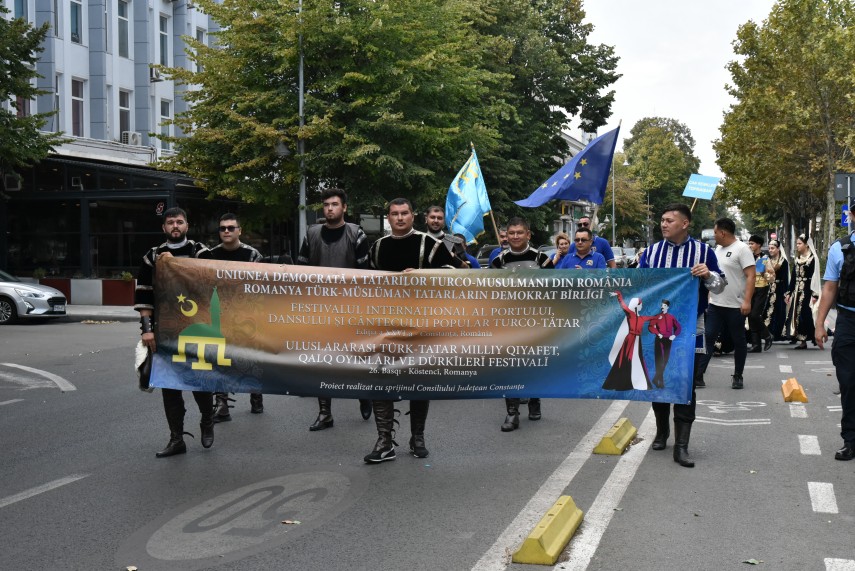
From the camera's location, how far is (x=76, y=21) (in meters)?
31.4

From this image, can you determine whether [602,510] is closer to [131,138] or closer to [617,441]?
[617,441]

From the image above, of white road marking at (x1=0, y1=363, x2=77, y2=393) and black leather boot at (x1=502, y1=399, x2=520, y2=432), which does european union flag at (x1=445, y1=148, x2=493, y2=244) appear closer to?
black leather boot at (x1=502, y1=399, x2=520, y2=432)

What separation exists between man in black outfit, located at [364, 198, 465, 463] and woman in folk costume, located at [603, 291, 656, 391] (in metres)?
1.31

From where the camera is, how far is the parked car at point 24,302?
2189cm

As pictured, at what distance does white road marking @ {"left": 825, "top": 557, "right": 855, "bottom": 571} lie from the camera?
4.79 m

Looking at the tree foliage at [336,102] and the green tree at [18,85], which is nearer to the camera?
the green tree at [18,85]

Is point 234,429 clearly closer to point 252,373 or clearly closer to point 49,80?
point 252,373

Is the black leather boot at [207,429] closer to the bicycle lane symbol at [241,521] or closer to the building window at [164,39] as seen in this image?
the bicycle lane symbol at [241,521]

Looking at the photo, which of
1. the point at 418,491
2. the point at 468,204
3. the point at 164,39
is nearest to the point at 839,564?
the point at 418,491

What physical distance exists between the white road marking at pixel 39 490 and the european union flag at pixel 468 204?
25.2ft

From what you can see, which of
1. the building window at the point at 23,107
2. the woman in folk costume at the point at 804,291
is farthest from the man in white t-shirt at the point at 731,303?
the building window at the point at 23,107

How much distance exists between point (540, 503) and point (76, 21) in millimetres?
29738

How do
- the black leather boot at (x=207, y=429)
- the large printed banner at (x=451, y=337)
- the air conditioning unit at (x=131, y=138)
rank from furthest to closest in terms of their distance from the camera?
the air conditioning unit at (x=131, y=138) → the black leather boot at (x=207, y=429) → the large printed banner at (x=451, y=337)

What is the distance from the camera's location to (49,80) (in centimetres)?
3000
